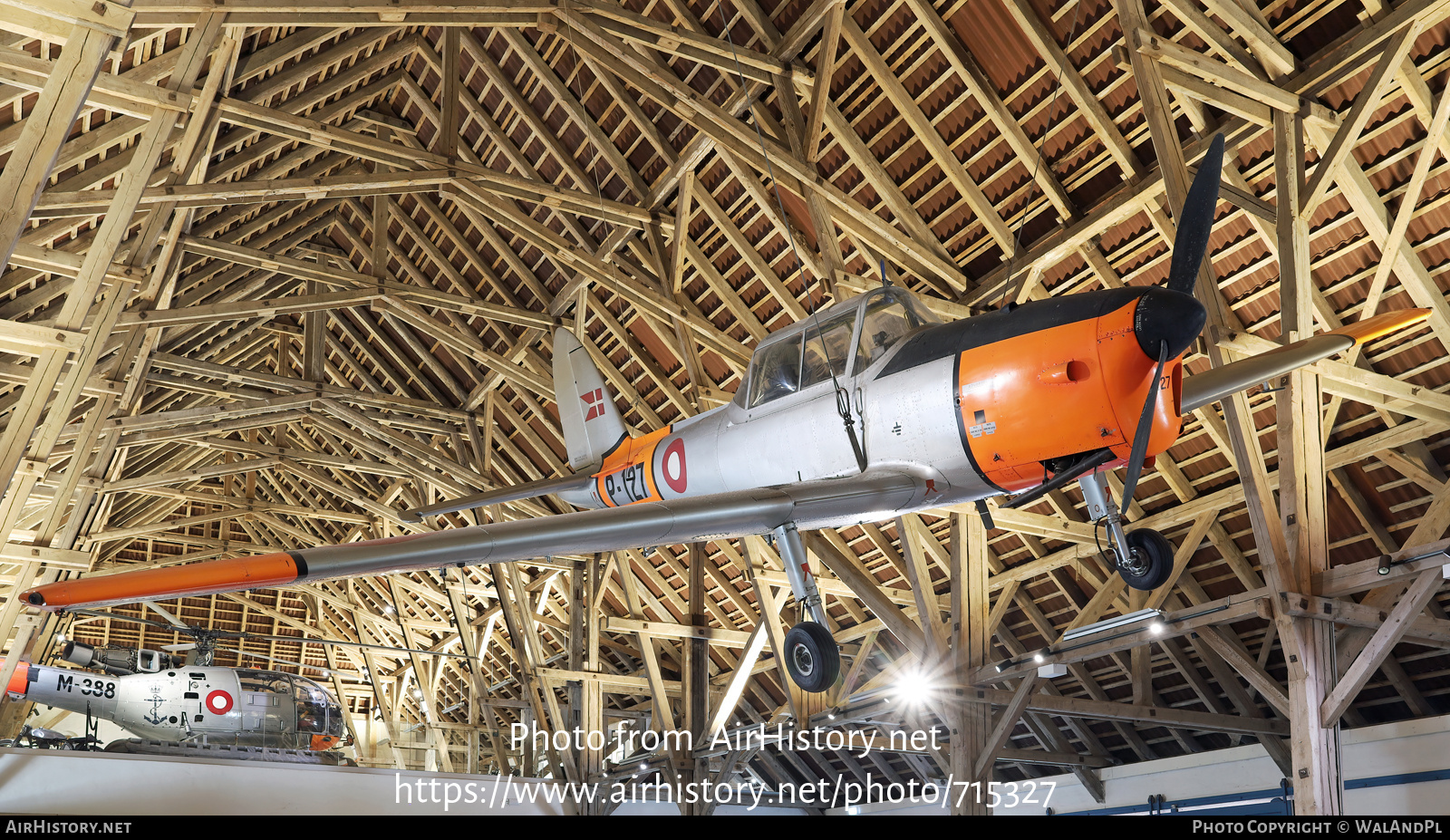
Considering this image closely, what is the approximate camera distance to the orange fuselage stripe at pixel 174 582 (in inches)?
187

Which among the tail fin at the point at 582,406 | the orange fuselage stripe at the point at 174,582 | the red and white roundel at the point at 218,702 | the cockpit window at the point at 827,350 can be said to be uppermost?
the tail fin at the point at 582,406

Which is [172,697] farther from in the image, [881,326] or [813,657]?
[881,326]

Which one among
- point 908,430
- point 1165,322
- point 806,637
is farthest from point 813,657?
point 1165,322

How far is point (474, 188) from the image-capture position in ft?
44.5

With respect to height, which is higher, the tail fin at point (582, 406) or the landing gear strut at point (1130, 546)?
the tail fin at point (582, 406)

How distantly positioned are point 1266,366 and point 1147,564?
4.74ft

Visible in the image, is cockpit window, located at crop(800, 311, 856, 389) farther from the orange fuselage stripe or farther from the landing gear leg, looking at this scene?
the orange fuselage stripe

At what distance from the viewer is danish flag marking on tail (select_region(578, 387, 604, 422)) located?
11344 mm

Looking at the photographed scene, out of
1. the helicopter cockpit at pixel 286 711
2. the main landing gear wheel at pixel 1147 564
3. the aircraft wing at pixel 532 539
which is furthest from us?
the helicopter cockpit at pixel 286 711

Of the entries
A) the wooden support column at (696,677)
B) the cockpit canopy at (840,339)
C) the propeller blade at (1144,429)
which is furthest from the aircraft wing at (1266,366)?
the wooden support column at (696,677)

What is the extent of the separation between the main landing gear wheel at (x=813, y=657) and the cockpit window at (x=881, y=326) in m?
1.69

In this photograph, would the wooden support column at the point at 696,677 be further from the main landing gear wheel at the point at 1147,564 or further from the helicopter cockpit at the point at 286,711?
the main landing gear wheel at the point at 1147,564

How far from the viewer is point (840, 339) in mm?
7223

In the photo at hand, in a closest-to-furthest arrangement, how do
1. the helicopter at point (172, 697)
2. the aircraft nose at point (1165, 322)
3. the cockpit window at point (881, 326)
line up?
1. the aircraft nose at point (1165, 322)
2. the cockpit window at point (881, 326)
3. the helicopter at point (172, 697)
